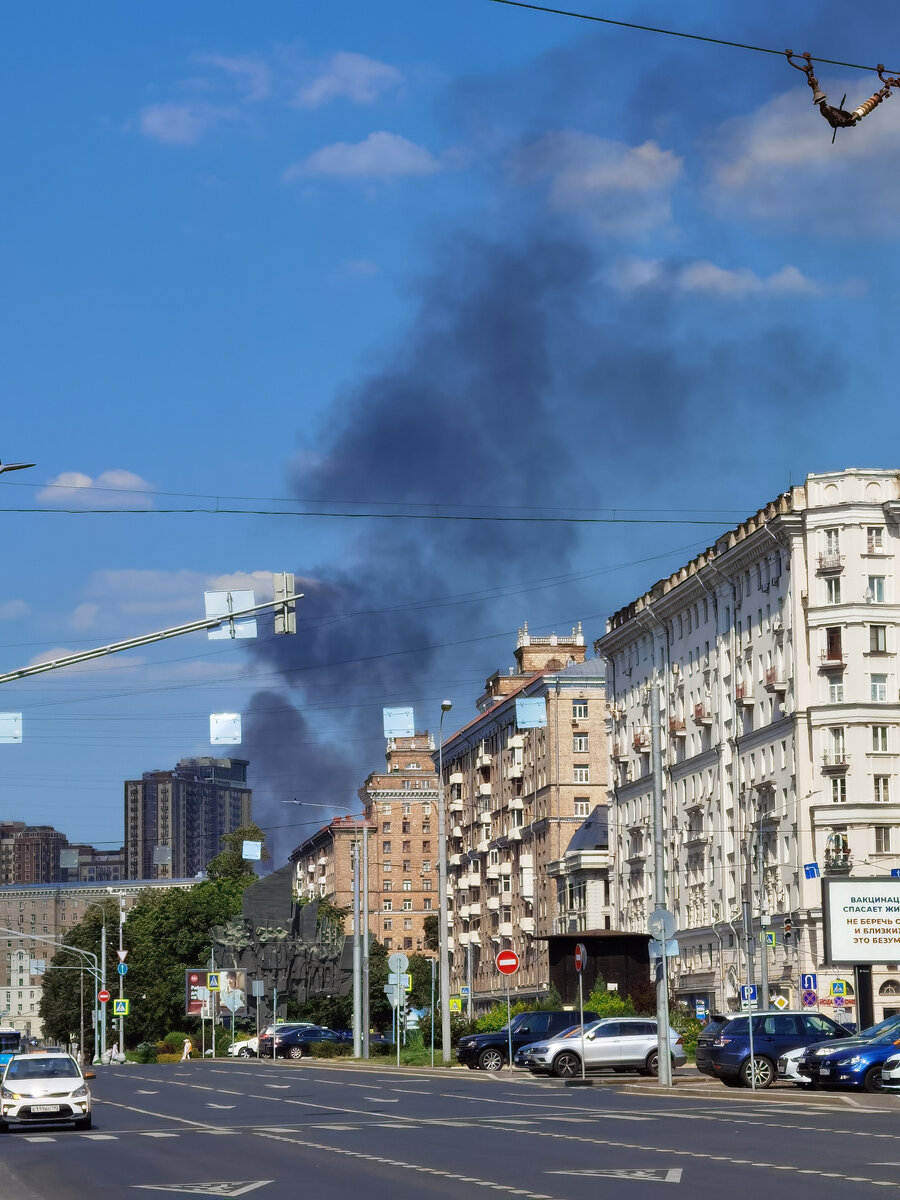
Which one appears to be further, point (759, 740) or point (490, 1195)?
point (759, 740)

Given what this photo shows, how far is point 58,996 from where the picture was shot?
165875 mm

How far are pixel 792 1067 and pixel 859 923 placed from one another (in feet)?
35.5

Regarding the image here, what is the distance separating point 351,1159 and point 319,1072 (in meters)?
38.9

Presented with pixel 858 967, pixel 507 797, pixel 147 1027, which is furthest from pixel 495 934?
pixel 858 967

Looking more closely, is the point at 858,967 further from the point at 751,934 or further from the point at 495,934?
the point at 495,934

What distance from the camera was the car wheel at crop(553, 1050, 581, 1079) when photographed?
158 ft

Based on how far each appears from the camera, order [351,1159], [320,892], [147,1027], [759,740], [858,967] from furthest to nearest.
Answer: [320,892] < [147,1027] < [759,740] < [858,967] < [351,1159]

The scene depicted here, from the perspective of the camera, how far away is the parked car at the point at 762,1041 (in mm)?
39750

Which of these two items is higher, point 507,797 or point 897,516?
point 897,516

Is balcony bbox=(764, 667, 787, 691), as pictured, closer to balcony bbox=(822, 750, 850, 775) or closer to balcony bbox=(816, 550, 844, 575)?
balcony bbox=(822, 750, 850, 775)

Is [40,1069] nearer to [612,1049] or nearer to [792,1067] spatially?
[792,1067]

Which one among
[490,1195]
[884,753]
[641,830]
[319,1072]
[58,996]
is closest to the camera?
[490,1195]

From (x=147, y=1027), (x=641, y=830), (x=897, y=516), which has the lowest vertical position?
(x=147, y=1027)

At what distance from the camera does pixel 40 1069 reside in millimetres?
32531
